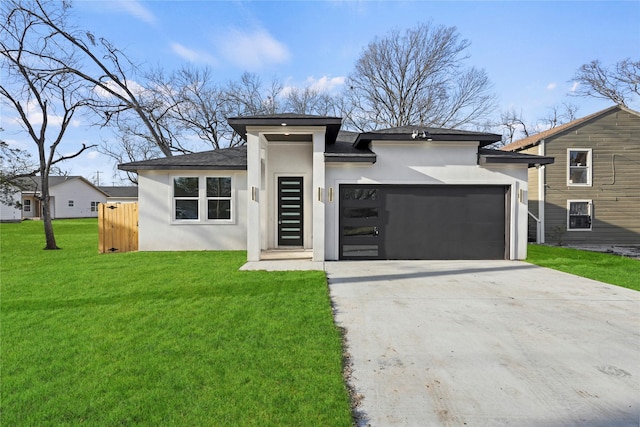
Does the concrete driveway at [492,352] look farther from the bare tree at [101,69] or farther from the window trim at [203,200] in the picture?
the bare tree at [101,69]

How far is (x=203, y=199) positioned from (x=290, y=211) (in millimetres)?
2831

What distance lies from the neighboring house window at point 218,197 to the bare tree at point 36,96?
240 inches

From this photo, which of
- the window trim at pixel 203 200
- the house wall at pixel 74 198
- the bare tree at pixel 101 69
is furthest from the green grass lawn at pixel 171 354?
the house wall at pixel 74 198

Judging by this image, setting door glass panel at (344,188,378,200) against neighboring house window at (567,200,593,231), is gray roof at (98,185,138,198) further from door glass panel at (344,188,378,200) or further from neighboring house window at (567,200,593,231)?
neighboring house window at (567,200,593,231)

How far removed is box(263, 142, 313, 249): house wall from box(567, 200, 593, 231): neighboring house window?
12325mm

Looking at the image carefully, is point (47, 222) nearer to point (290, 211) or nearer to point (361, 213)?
point (290, 211)

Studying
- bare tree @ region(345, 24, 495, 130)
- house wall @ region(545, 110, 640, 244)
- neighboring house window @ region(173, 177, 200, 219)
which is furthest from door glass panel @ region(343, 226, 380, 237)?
bare tree @ region(345, 24, 495, 130)

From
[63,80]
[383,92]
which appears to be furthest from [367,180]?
[383,92]

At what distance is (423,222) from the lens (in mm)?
8945

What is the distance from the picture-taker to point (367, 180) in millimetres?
8758

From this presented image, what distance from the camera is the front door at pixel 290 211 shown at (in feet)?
33.9

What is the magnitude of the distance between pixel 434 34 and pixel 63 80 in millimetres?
20832

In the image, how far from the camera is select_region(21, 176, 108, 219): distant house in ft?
116

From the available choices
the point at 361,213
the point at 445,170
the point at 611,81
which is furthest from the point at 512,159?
the point at 611,81
